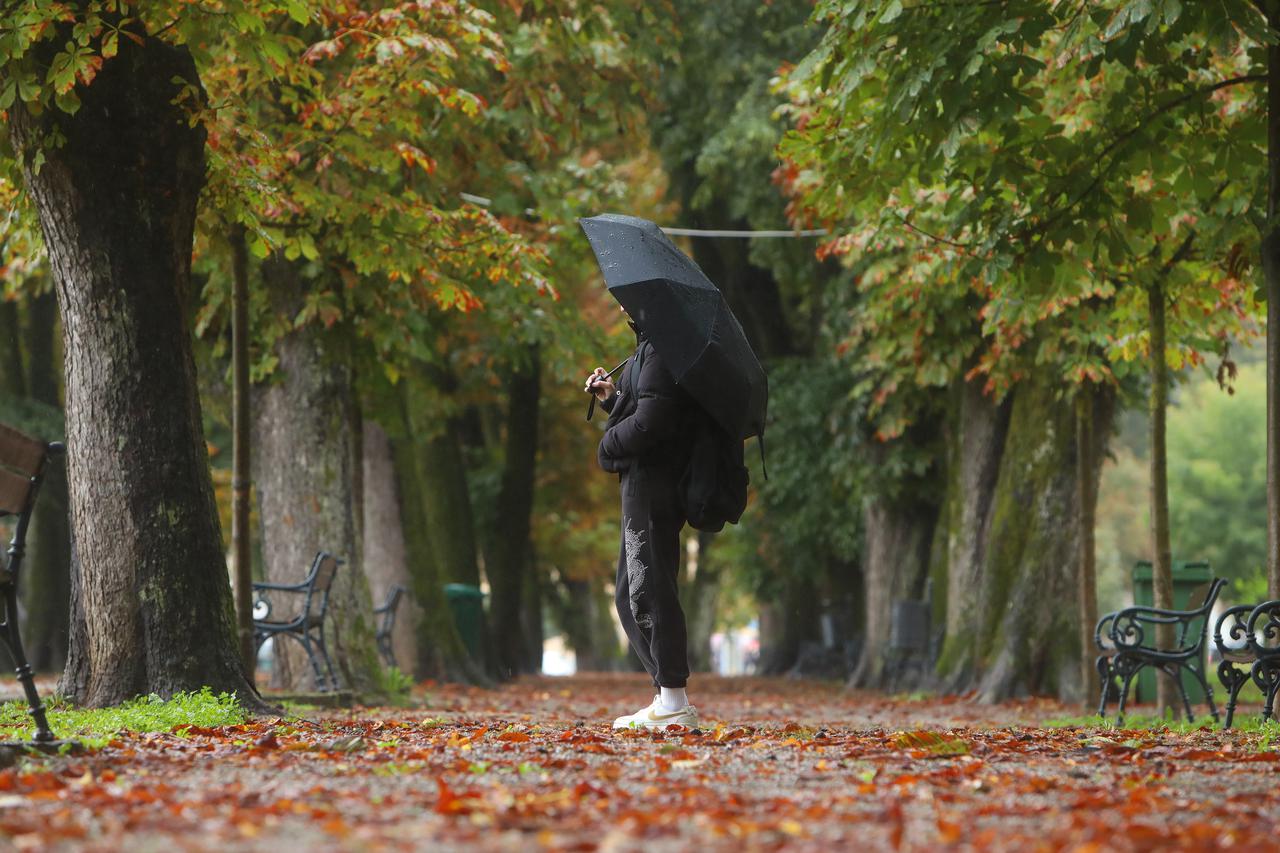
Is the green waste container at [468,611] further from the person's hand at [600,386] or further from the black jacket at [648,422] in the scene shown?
the black jacket at [648,422]

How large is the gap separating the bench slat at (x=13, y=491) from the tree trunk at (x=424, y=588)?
11042 mm

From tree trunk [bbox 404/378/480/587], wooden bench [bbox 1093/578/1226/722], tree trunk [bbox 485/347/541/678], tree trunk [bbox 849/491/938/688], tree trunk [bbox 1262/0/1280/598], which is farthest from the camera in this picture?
tree trunk [bbox 485/347/541/678]

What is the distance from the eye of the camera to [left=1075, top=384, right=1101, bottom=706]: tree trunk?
13.3 metres

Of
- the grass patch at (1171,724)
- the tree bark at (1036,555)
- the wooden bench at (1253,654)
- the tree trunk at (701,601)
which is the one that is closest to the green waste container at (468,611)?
the tree bark at (1036,555)

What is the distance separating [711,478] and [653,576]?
19.9 inches

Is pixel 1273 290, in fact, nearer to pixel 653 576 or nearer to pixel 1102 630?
pixel 1102 630

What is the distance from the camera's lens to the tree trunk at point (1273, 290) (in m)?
8.85

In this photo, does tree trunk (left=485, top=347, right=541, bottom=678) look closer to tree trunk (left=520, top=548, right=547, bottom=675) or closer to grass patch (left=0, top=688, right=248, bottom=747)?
tree trunk (left=520, top=548, right=547, bottom=675)

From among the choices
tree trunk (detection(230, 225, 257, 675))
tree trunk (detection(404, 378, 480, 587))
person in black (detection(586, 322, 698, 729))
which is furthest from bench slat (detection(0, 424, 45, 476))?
tree trunk (detection(404, 378, 480, 587))

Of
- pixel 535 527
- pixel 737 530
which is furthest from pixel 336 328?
pixel 535 527

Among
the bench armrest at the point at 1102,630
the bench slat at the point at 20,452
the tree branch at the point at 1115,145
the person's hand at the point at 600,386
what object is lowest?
the bench armrest at the point at 1102,630

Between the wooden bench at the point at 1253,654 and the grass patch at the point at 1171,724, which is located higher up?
the wooden bench at the point at 1253,654

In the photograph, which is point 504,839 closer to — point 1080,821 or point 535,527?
point 1080,821

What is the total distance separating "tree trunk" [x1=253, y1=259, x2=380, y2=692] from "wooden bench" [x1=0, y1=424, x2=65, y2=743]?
23.0 ft
